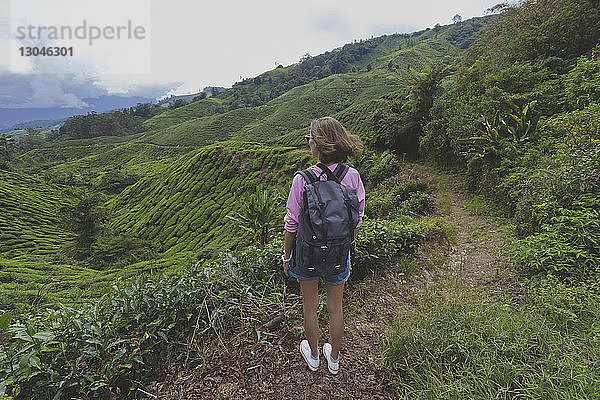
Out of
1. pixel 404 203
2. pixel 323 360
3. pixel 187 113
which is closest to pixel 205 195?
pixel 404 203

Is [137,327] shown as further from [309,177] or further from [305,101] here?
[305,101]

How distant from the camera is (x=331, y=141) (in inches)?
57.7

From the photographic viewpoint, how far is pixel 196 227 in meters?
23.5

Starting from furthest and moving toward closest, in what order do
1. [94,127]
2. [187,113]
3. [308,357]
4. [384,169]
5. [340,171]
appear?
1. [187,113]
2. [94,127]
3. [384,169]
4. [308,357]
5. [340,171]

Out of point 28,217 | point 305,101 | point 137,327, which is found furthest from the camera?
point 305,101

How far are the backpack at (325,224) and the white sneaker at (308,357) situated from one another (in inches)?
28.7

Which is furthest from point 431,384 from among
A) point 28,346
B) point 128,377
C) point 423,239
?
point 423,239

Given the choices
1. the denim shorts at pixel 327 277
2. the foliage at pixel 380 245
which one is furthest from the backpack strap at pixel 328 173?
the foliage at pixel 380 245

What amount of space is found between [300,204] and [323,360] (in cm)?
123

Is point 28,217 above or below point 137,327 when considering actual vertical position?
below

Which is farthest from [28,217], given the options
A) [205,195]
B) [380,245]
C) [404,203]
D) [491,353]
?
[491,353]

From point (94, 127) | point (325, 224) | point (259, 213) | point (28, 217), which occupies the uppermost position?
point (94, 127)

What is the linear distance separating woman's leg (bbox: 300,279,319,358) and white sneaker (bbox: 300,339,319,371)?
74 millimetres

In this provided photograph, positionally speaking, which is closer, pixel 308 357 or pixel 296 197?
pixel 296 197
